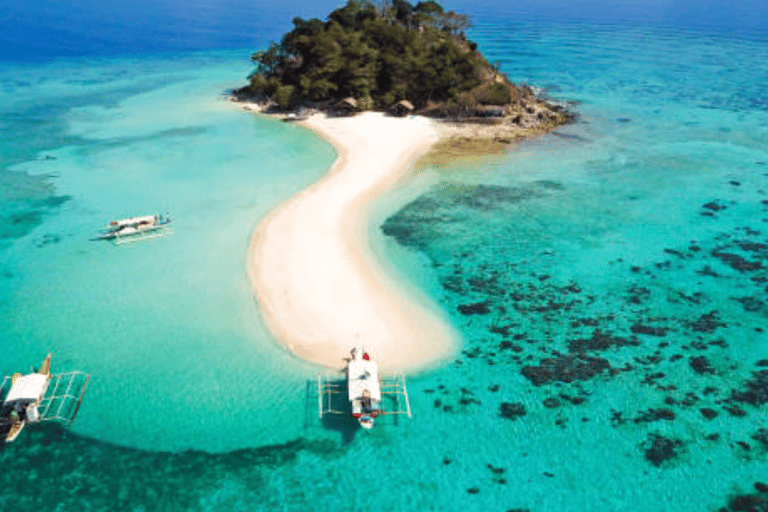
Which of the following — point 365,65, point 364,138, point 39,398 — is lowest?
point 39,398

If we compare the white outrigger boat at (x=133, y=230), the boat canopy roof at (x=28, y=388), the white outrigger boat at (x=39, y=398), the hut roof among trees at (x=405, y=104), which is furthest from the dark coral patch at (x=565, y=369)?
the hut roof among trees at (x=405, y=104)

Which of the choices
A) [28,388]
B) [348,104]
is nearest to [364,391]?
[28,388]

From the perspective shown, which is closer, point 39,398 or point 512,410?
point 39,398

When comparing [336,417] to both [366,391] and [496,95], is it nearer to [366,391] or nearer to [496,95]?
[366,391]

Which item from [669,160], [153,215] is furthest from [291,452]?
[669,160]

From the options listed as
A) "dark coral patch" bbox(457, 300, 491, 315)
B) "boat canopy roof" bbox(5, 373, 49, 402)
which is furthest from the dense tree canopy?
"boat canopy roof" bbox(5, 373, 49, 402)

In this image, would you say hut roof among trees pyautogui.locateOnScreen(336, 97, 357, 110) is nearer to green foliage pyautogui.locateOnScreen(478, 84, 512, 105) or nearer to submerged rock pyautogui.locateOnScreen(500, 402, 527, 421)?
green foliage pyautogui.locateOnScreen(478, 84, 512, 105)

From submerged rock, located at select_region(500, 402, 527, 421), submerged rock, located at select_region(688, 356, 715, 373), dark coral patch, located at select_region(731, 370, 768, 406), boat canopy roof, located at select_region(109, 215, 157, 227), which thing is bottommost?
submerged rock, located at select_region(500, 402, 527, 421)

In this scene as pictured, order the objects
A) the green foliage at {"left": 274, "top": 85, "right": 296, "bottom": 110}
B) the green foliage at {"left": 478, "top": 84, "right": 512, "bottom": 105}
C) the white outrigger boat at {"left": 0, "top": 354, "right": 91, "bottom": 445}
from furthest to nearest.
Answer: the green foliage at {"left": 274, "top": 85, "right": 296, "bottom": 110}
the green foliage at {"left": 478, "top": 84, "right": 512, "bottom": 105}
the white outrigger boat at {"left": 0, "top": 354, "right": 91, "bottom": 445}
